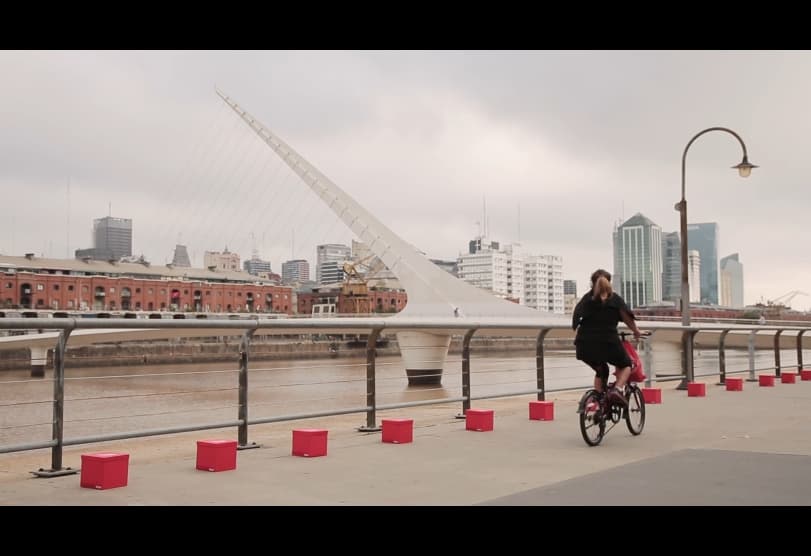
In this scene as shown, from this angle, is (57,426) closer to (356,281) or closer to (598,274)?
(598,274)

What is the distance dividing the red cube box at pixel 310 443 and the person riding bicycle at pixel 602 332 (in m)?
2.38

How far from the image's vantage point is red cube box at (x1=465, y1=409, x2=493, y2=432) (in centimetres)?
816

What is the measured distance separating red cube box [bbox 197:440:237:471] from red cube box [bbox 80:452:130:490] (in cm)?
70

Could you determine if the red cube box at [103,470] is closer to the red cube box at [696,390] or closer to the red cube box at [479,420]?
the red cube box at [479,420]

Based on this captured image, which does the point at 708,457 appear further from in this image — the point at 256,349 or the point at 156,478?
the point at 256,349

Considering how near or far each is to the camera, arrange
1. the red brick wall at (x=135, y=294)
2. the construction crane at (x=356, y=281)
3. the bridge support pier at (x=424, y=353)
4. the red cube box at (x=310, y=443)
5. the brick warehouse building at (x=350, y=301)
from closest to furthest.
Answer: the red cube box at (x=310, y=443) → the bridge support pier at (x=424, y=353) → the red brick wall at (x=135, y=294) → the construction crane at (x=356, y=281) → the brick warehouse building at (x=350, y=301)

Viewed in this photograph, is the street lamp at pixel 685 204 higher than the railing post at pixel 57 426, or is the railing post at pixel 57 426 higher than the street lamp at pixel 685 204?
the street lamp at pixel 685 204

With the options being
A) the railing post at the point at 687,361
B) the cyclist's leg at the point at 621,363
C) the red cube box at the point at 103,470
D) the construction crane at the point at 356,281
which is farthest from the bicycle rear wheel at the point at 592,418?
the construction crane at the point at 356,281

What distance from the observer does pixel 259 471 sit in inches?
229

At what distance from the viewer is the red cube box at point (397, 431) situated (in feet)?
23.8

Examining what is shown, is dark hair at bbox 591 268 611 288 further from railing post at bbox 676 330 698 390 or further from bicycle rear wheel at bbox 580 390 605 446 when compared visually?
railing post at bbox 676 330 698 390

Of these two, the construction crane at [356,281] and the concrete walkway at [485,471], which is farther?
the construction crane at [356,281]

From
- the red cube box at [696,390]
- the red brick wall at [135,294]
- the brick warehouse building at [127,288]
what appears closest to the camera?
the red cube box at [696,390]
